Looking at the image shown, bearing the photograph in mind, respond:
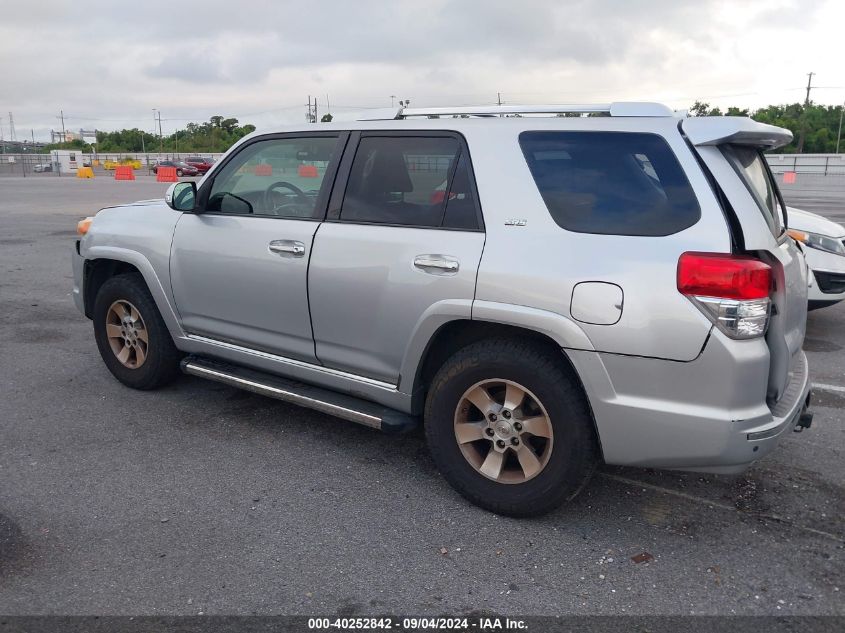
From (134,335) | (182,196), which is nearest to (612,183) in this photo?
(182,196)

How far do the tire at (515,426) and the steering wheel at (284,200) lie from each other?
131 centimetres

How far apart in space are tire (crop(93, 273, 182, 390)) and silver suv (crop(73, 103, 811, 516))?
50 cm

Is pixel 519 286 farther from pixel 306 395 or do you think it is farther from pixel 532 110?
pixel 306 395

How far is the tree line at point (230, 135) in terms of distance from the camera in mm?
64000

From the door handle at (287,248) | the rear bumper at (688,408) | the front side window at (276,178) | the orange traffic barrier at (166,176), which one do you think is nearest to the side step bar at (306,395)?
the door handle at (287,248)

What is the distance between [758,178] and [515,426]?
5.67 ft

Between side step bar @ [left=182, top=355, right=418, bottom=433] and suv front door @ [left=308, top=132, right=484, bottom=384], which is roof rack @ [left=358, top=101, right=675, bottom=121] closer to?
suv front door @ [left=308, top=132, right=484, bottom=384]

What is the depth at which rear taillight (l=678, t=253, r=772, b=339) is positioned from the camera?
2939 millimetres

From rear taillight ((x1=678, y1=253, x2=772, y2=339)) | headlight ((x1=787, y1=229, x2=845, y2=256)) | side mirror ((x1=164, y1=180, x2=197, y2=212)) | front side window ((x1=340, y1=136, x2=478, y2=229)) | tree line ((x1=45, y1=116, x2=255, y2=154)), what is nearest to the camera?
rear taillight ((x1=678, y1=253, x2=772, y2=339))

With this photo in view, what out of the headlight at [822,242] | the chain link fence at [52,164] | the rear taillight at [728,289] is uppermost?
the chain link fence at [52,164]

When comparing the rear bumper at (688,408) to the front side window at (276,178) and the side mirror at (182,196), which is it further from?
the side mirror at (182,196)

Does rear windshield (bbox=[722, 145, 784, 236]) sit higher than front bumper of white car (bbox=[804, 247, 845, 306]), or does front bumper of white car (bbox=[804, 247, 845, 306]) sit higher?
rear windshield (bbox=[722, 145, 784, 236])

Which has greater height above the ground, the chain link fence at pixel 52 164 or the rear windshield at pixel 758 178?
the chain link fence at pixel 52 164

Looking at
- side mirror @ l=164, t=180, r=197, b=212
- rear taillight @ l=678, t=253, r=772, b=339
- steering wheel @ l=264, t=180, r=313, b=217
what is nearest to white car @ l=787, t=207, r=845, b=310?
rear taillight @ l=678, t=253, r=772, b=339
